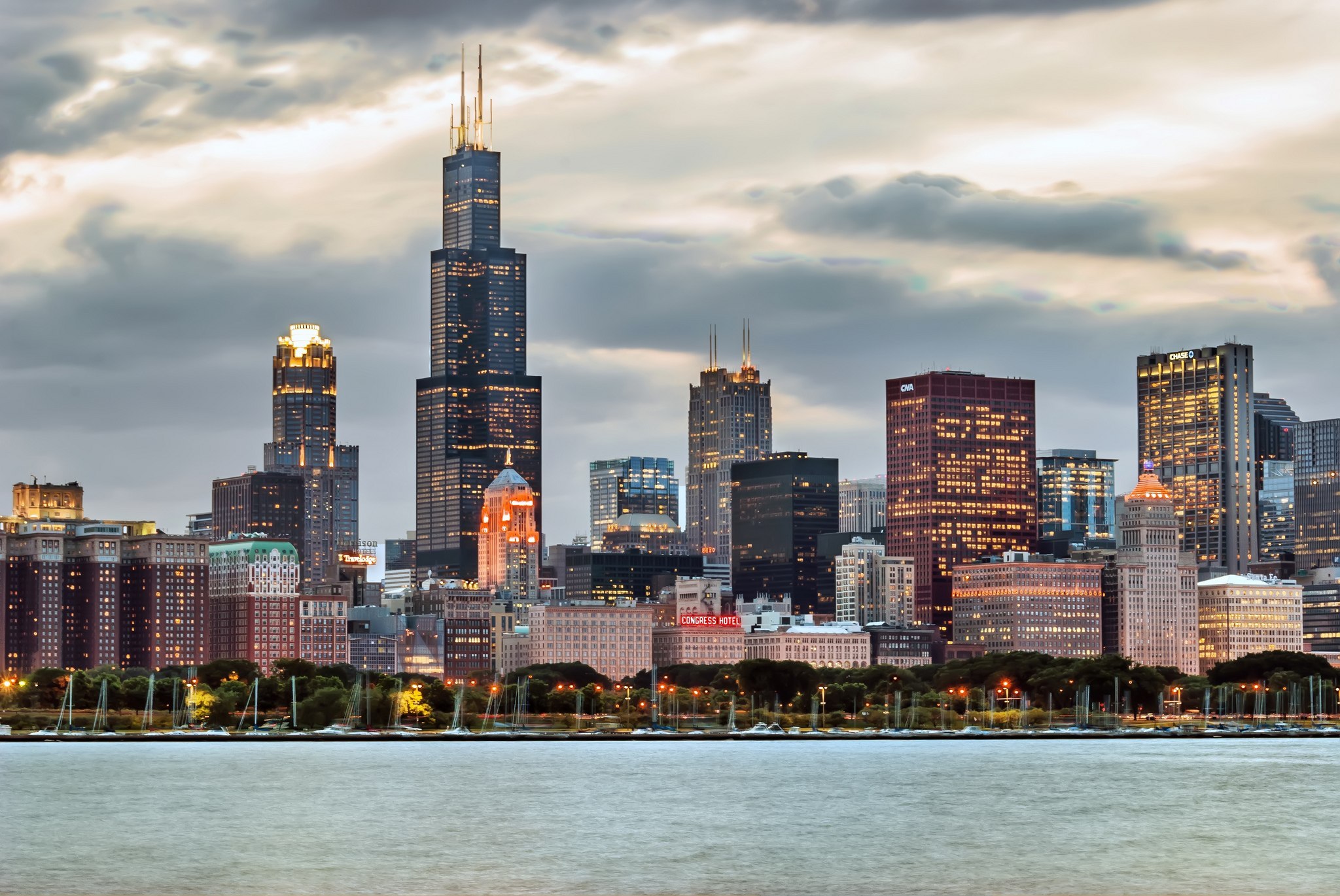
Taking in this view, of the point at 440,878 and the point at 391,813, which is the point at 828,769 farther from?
the point at 440,878

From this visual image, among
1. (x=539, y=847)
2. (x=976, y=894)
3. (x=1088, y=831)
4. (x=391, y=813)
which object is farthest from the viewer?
(x=391, y=813)

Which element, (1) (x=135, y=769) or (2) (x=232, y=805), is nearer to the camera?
(2) (x=232, y=805)

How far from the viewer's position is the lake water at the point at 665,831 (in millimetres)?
105312

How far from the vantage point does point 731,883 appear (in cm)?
10375

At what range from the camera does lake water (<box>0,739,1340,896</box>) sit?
105312 millimetres

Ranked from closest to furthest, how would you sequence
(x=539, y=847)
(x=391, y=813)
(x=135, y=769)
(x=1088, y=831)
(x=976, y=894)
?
(x=976, y=894) < (x=539, y=847) < (x=1088, y=831) < (x=391, y=813) < (x=135, y=769)

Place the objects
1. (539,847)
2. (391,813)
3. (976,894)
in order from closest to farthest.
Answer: (976,894) → (539,847) → (391,813)

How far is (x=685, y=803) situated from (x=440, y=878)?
45808 mm

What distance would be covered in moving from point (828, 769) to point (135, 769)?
53.0 meters

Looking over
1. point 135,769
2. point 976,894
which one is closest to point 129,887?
point 976,894

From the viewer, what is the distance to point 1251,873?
109312 millimetres

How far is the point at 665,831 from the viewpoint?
13000cm

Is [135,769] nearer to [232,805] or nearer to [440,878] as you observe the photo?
[232,805]

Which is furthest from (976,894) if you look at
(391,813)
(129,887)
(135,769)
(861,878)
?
(135,769)
